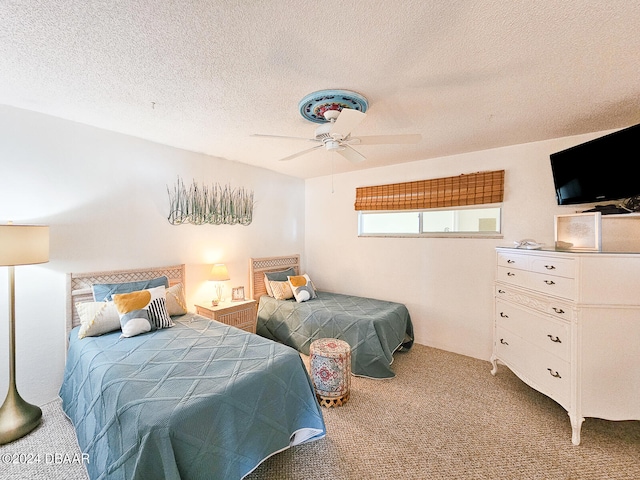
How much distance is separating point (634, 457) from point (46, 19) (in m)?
4.30

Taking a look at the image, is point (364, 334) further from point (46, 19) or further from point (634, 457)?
point (46, 19)

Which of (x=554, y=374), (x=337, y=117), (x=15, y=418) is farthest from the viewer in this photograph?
(x=554, y=374)

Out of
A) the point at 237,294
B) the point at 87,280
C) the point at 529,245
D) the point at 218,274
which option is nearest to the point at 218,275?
the point at 218,274

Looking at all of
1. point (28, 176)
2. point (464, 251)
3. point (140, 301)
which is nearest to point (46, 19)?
point (28, 176)

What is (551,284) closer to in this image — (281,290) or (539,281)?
(539,281)

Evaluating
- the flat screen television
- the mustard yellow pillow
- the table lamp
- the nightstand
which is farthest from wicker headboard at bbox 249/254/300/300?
the flat screen television

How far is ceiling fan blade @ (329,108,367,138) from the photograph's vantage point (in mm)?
1637

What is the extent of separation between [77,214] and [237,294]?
1.90 m

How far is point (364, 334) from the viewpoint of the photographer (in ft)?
9.60

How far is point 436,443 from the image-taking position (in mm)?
1953

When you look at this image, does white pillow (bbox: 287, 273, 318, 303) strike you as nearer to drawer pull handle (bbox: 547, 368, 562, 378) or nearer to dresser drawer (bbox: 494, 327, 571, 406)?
dresser drawer (bbox: 494, 327, 571, 406)

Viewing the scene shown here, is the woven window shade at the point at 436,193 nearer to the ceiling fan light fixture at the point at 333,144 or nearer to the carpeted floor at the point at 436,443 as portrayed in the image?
the ceiling fan light fixture at the point at 333,144

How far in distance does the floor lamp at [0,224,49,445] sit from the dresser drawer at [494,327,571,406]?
397 centimetres

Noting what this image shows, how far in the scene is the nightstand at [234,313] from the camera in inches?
125
